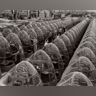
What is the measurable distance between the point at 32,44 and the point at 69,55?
134 cm

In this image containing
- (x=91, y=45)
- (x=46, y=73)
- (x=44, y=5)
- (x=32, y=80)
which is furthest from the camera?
(x=91, y=45)

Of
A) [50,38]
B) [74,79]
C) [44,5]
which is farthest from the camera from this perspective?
[50,38]

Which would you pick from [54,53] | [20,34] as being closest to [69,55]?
[54,53]

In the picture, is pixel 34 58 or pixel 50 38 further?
pixel 50 38

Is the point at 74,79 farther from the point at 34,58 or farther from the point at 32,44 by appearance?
the point at 32,44

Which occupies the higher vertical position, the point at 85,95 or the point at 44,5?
the point at 44,5

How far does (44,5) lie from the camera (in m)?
0.67

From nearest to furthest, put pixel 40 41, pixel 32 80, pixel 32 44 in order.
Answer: pixel 32 80, pixel 32 44, pixel 40 41

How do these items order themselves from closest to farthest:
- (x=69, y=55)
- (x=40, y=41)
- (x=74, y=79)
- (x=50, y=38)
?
(x=74, y=79) < (x=69, y=55) < (x=40, y=41) < (x=50, y=38)

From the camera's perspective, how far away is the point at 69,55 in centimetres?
378

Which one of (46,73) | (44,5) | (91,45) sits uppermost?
(44,5)

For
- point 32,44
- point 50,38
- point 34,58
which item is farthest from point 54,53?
point 50,38

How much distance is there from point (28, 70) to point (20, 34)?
291cm

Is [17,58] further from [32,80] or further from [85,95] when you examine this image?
[85,95]
